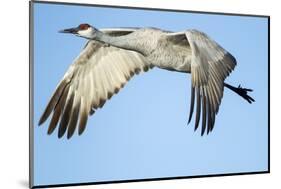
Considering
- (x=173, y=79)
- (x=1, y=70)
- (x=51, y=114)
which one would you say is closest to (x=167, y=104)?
(x=173, y=79)

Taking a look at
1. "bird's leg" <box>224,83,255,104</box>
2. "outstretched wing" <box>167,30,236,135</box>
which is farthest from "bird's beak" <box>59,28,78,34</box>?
"bird's leg" <box>224,83,255,104</box>

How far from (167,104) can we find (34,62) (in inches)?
23.8

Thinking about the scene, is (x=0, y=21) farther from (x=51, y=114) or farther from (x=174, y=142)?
(x=174, y=142)

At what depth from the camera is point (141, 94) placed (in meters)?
2.46

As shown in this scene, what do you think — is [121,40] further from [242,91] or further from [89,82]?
[242,91]

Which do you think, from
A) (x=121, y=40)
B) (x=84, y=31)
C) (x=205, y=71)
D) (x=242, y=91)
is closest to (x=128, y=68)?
A: (x=121, y=40)

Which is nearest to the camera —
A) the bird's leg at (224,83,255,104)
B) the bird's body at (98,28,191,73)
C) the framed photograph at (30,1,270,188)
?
the framed photograph at (30,1,270,188)

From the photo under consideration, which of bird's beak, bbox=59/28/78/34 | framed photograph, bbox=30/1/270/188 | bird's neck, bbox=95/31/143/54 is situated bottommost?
framed photograph, bbox=30/1/270/188

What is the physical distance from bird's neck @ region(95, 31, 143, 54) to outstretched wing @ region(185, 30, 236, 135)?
0.24m

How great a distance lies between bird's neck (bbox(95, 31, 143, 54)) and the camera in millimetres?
2404

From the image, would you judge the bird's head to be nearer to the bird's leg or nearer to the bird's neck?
the bird's neck

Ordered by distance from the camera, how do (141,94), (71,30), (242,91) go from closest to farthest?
(71,30), (141,94), (242,91)

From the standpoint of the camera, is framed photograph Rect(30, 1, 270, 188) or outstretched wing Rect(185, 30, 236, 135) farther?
outstretched wing Rect(185, 30, 236, 135)

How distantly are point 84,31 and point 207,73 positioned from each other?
578 millimetres
